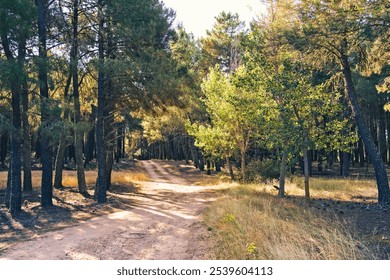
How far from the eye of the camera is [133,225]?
9.27 meters

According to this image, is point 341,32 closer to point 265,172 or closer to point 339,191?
point 339,191

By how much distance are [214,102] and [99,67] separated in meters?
7.86

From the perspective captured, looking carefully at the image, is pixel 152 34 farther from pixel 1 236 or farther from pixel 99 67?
pixel 1 236

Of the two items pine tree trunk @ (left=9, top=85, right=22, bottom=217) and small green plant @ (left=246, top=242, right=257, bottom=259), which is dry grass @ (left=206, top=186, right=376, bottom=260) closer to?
small green plant @ (left=246, top=242, right=257, bottom=259)

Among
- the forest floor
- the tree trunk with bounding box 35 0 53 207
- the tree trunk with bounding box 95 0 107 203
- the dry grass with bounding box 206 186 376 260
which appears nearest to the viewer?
the dry grass with bounding box 206 186 376 260

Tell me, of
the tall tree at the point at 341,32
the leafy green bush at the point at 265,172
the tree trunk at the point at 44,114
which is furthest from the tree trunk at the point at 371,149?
the tree trunk at the point at 44,114

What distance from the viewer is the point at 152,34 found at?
47.2ft

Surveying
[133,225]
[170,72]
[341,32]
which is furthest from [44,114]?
[341,32]

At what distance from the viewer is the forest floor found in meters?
6.67

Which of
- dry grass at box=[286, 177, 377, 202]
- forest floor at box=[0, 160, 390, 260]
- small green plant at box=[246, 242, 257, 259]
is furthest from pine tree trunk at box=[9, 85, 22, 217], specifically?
dry grass at box=[286, 177, 377, 202]

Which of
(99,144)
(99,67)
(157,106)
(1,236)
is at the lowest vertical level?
(1,236)

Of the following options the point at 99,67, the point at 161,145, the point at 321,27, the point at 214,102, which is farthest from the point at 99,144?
the point at 161,145

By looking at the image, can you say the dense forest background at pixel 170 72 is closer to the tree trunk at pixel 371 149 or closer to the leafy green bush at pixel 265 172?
the tree trunk at pixel 371 149

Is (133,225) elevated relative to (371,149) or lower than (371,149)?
lower
